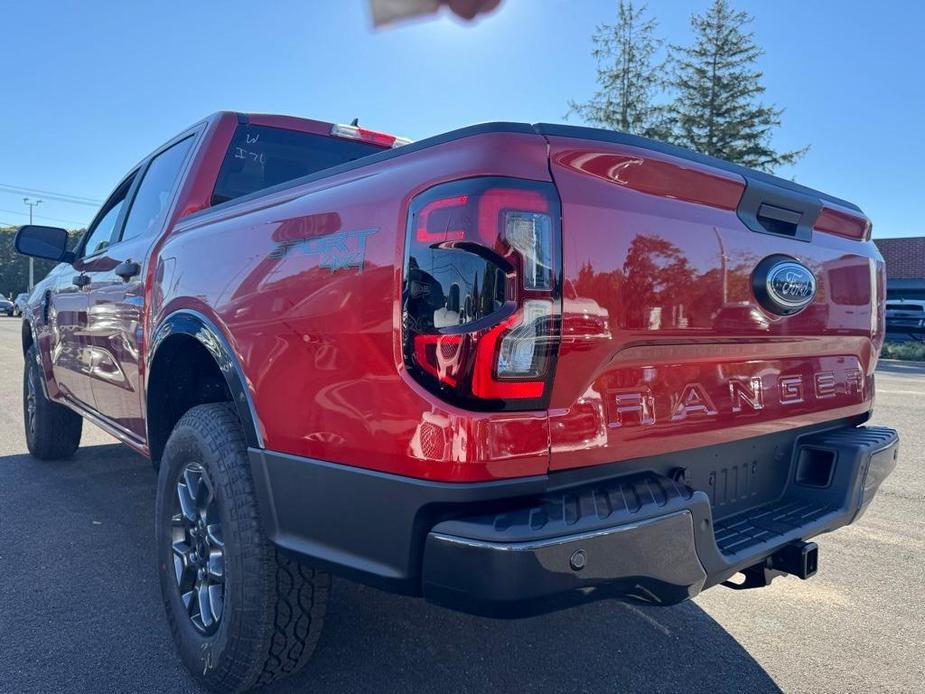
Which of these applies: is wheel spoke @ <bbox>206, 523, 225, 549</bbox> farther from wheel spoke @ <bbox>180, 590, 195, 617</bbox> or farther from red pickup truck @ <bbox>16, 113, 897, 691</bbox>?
wheel spoke @ <bbox>180, 590, 195, 617</bbox>

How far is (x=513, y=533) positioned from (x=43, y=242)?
3.81 meters

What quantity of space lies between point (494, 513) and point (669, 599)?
53cm

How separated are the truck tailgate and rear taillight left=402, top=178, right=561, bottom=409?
0.05 m

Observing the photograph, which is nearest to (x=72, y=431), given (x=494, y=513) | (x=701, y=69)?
(x=494, y=513)

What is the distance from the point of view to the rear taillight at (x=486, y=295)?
1.52 metres

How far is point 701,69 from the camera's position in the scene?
26.8 metres

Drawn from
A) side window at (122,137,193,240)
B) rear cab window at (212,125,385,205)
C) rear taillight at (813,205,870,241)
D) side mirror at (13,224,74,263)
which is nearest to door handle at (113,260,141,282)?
side window at (122,137,193,240)

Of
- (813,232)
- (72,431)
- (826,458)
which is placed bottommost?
(72,431)

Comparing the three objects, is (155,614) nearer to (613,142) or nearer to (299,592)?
(299,592)

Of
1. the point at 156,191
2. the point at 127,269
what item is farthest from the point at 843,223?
the point at 156,191

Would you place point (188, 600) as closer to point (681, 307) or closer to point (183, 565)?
point (183, 565)

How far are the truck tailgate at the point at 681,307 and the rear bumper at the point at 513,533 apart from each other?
0.11 m

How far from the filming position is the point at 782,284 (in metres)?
2.07

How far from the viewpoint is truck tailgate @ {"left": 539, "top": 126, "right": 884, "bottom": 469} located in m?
1.63
